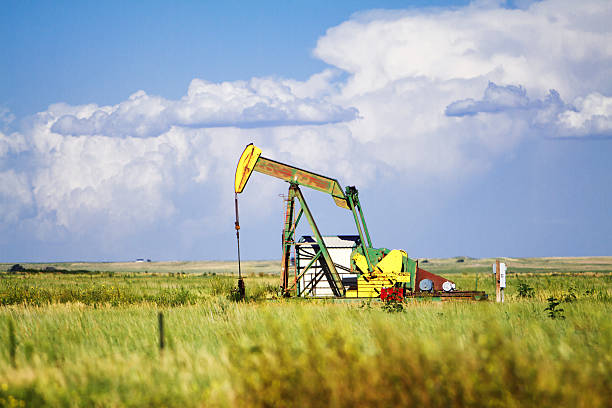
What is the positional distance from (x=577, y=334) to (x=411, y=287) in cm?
1213

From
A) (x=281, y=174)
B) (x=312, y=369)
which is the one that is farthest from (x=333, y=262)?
(x=312, y=369)

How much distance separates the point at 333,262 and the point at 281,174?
13.5 feet

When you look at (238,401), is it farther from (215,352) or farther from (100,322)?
(100,322)

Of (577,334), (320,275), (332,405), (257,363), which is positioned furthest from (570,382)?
(320,275)

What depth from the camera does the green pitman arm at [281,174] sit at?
975 inches

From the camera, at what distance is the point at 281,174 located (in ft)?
82.9

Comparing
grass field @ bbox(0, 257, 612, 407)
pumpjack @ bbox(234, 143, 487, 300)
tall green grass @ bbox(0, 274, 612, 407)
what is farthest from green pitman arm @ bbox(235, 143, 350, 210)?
tall green grass @ bbox(0, 274, 612, 407)

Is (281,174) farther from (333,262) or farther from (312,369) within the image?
(312,369)

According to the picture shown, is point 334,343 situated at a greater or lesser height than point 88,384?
greater

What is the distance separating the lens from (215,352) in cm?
1105

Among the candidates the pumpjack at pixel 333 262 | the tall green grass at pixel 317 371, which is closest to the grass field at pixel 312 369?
the tall green grass at pixel 317 371

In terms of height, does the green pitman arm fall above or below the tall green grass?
above

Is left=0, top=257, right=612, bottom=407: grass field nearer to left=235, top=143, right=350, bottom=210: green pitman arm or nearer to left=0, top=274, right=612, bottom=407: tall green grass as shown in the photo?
left=0, top=274, right=612, bottom=407: tall green grass

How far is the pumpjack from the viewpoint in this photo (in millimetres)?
24625
